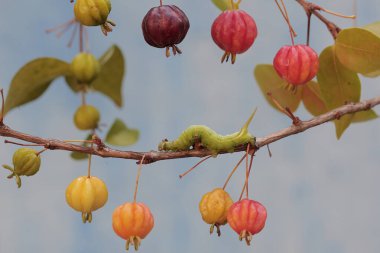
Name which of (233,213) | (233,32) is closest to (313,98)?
(233,32)

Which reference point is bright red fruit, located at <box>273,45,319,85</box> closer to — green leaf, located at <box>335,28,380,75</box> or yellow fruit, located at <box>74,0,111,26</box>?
green leaf, located at <box>335,28,380,75</box>

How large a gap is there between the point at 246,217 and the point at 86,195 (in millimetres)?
468

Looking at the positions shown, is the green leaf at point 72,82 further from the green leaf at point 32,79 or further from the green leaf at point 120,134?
the green leaf at point 120,134

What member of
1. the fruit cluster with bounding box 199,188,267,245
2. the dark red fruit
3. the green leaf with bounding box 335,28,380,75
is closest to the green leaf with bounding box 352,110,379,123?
the green leaf with bounding box 335,28,380,75

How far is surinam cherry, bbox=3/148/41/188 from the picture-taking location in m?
2.71

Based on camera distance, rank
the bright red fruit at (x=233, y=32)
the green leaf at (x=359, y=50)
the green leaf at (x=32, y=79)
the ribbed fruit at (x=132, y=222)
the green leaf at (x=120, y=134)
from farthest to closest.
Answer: the green leaf at (x=120, y=134) → the green leaf at (x=32, y=79) → the green leaf at (x=359, y=50) → the bright red fruit at (x=233, y=32) → the ribbed fruit at (x=132, y=222)

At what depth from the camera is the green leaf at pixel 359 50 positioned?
121 inches

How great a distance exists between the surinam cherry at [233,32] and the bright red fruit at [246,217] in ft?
1.44

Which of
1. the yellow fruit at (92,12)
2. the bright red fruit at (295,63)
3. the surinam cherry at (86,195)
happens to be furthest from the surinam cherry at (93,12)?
the bright red fruit at (295,63)

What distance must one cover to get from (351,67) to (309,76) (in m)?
0.37

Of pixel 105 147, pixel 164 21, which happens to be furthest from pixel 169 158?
pixel 164 21

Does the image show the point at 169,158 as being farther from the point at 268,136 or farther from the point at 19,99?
the point at 19,99

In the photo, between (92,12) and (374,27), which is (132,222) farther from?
(374,27)

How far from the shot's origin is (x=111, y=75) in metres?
3.46
